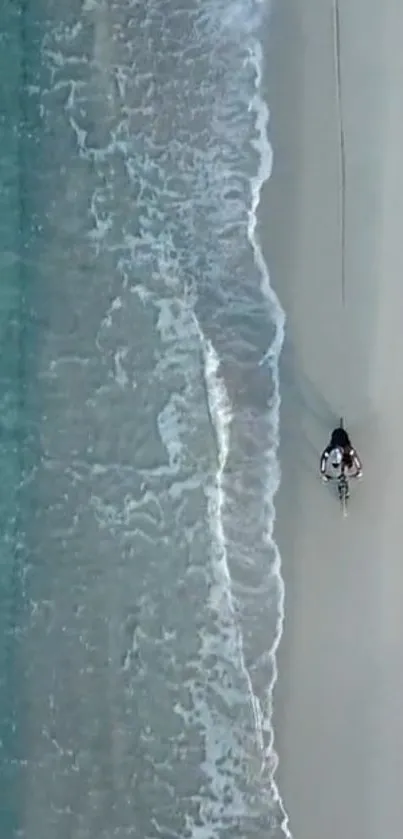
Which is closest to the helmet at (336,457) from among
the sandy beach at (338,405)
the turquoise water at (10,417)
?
the sandy beach at (338,405)

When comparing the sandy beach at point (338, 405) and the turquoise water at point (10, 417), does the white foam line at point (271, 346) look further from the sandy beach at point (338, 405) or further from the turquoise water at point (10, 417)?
the turquoise water at point (10, 417)

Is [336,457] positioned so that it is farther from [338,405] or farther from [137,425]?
[137,425]

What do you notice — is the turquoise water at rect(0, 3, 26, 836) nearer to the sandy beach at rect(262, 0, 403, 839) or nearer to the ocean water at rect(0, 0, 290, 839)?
the ocean water at rect(0, 0, 290, 839)

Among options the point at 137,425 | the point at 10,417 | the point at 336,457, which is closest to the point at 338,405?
the point at 336,457

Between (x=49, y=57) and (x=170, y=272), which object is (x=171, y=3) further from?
(x=170, y=272)

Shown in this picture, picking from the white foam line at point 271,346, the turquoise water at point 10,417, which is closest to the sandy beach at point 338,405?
the white foam line at point 271,346

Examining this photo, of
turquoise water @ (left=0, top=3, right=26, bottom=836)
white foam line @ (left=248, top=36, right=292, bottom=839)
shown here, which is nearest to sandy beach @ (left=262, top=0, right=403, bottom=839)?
white foam line @ (left=248, top=36, right=292, bottom=839)
